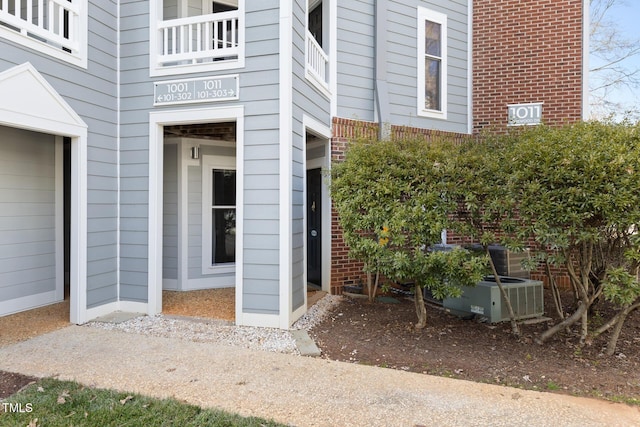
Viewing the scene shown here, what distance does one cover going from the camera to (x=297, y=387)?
3.50m

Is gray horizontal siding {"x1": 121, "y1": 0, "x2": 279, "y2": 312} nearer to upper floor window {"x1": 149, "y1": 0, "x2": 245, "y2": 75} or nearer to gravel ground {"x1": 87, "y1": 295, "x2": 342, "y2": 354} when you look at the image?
upper floor window {"x1": 149, "y1": 0, "x2": 245, "y2": 75}

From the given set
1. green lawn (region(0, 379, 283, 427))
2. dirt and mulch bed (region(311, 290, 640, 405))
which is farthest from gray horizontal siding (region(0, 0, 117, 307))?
dirt and mulch bed (region(311, 290, 640, 405))

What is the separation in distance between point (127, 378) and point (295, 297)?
2326mm

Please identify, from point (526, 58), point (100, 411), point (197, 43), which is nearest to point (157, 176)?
point (197, 43)

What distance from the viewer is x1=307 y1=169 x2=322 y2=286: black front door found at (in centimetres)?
763

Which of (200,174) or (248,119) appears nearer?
(248,119)

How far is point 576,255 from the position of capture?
4445 millimetres

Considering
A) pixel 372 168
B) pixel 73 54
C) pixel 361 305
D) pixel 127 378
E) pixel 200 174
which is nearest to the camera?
pixel 127 378

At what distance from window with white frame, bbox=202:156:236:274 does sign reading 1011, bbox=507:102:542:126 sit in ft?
18.6

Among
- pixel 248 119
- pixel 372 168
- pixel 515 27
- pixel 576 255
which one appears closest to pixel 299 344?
pixel 372 168

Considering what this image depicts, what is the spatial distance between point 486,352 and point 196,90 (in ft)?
15.6

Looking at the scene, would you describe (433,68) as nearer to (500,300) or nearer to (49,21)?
(500,300)

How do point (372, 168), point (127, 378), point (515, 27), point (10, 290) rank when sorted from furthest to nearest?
point (515, 27)
point (10, 290)
point (372, 168)
point (127, 378)

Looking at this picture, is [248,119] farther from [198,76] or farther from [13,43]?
[13,43]
